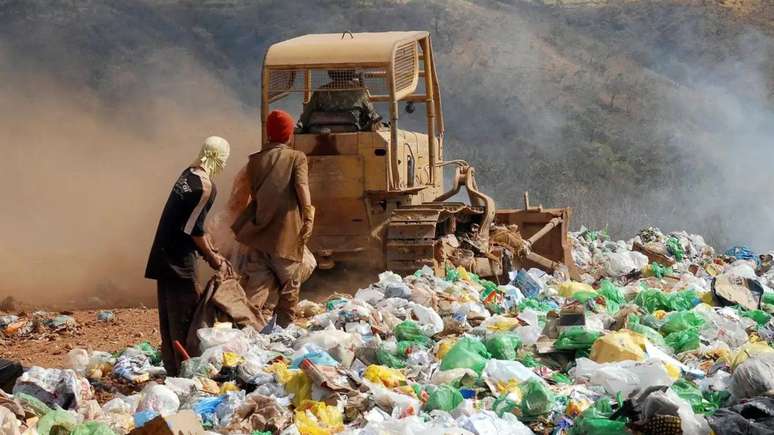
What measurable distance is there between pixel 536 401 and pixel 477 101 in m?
23.6

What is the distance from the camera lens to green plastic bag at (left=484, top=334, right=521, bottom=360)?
6.52 meters

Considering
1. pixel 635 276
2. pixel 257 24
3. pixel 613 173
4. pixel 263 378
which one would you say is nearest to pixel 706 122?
pixel 613 173

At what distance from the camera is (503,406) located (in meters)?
5.48

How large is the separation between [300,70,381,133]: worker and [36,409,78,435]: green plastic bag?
20.1 ft

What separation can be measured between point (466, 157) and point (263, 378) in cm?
2047

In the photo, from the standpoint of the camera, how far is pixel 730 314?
7.94m

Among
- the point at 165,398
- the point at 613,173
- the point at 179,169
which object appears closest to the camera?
the point at 165,398

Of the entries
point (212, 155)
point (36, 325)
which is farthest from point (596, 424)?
point (36, 325)

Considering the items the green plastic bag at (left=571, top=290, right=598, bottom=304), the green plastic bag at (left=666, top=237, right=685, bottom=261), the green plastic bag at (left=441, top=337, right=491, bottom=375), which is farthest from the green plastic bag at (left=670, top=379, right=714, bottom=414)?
the green plastic bag at (left=666, top=237, right=685, bottom=261)

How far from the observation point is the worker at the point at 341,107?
36.2 feet

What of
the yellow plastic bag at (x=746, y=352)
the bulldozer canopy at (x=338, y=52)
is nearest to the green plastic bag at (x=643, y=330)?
the yellow plastic bag at (x=746, y=352)

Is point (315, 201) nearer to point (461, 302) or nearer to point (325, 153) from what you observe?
point (325, 153)

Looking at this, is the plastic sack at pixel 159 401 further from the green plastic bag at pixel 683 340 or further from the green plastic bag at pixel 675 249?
the green plastic bag at pixel 675 249

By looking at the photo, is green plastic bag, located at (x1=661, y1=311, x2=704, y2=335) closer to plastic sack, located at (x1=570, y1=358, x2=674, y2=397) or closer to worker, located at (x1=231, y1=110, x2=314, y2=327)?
plastic sack, located at (x1=570, y1=358, x2=674, y2=397)
